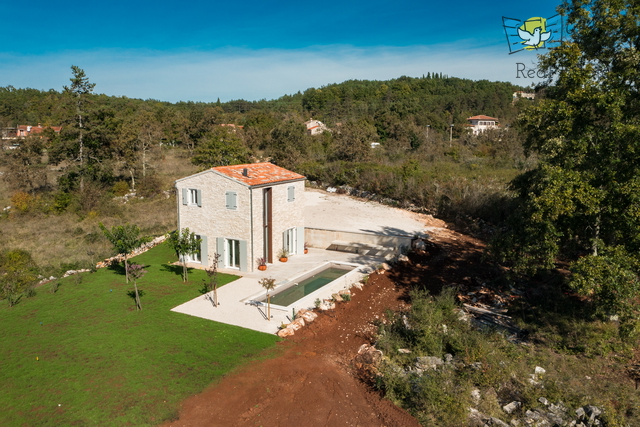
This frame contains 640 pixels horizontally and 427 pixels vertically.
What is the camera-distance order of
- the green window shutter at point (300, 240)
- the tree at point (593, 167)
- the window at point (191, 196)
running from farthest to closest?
the green window shutter at point (300, 240) → the window at point (191, 196) → the tree at point (593, 167)

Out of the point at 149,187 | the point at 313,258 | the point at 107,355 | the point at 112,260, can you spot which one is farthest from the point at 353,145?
the point at 107,355

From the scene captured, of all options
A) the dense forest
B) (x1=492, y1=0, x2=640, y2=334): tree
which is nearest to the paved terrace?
the dense forest

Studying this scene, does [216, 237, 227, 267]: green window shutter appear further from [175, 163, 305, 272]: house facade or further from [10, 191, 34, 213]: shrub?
[10, 191, 34, 213]: shrub

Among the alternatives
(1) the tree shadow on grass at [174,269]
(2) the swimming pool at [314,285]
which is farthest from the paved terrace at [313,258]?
(1) the tree shadow on grass at [174,269]

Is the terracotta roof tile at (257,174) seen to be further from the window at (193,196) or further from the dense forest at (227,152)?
the dense forest at (227,152)

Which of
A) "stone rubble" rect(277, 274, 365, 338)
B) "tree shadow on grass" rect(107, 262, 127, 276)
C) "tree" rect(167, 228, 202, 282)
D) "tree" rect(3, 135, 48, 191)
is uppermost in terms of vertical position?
"tree" rect(3, 135, 48, 191)

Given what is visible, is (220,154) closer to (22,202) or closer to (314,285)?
(22,202)
